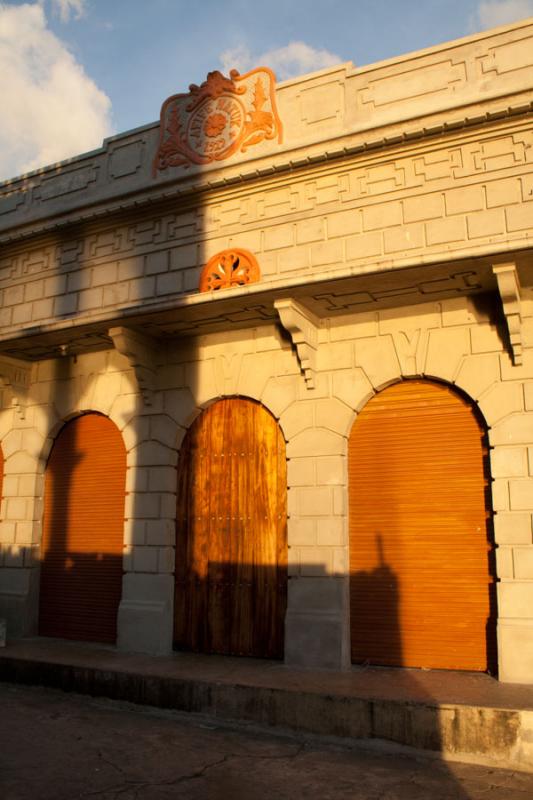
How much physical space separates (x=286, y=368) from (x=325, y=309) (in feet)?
3.71

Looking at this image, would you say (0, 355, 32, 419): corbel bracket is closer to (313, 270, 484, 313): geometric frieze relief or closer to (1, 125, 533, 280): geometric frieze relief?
(1, 125, 533, 280): geometric frieze relief

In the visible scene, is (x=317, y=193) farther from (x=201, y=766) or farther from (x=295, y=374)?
(x=201, y=766)

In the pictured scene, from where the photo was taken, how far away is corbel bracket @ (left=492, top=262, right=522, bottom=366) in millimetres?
8414

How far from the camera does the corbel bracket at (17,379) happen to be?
1270 cm

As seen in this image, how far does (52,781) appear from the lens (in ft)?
20.5

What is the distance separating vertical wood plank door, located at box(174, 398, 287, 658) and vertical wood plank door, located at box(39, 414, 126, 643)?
4.51 ft

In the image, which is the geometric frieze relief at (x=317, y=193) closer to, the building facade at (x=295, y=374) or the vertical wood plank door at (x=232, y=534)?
the building facade at (x=295, y=374)

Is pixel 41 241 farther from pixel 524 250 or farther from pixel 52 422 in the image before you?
pixel 524 250

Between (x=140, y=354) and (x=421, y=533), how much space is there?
17.1 ft

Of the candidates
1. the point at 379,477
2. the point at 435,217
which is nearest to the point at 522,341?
the point at 435,217

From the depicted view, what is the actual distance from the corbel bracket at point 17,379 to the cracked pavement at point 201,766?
20.0 ft

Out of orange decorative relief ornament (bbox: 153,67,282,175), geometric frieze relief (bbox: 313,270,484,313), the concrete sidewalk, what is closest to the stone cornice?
orange decorative relief ornament (bbox: 153,67,282,175)

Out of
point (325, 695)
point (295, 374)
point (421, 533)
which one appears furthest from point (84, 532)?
point (421, 533)

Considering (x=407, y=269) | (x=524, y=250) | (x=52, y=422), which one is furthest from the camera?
(x=52, y=422)
